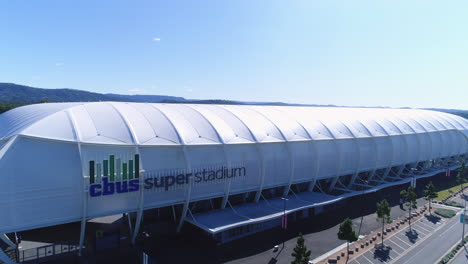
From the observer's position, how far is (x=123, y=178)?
32531 mm

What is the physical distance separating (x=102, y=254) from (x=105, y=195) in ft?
23.3

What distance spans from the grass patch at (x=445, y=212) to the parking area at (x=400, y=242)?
1.87 metres

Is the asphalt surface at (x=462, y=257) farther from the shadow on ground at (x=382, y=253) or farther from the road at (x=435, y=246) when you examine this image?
the shadow on ground at (x=382, y=253)

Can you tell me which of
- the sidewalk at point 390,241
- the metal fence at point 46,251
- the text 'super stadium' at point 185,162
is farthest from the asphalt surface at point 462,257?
the metal fence at point 46,251

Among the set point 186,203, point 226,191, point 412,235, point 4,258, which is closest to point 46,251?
point 4,258

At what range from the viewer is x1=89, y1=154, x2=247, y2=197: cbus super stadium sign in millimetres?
30938

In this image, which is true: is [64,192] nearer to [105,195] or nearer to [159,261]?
[105,195]

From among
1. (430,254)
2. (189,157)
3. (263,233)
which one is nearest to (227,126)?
(189,157)

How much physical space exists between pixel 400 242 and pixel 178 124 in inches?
1349

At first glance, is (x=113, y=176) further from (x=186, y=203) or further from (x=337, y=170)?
(x=337, y=170)

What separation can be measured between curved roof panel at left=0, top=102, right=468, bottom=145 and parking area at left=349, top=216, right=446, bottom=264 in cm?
1871

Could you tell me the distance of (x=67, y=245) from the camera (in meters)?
31.8

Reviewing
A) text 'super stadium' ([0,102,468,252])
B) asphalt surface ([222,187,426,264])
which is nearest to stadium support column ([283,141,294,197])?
text 'super stadium' ([0,102,468,252])

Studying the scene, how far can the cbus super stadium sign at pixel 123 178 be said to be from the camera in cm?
3094
